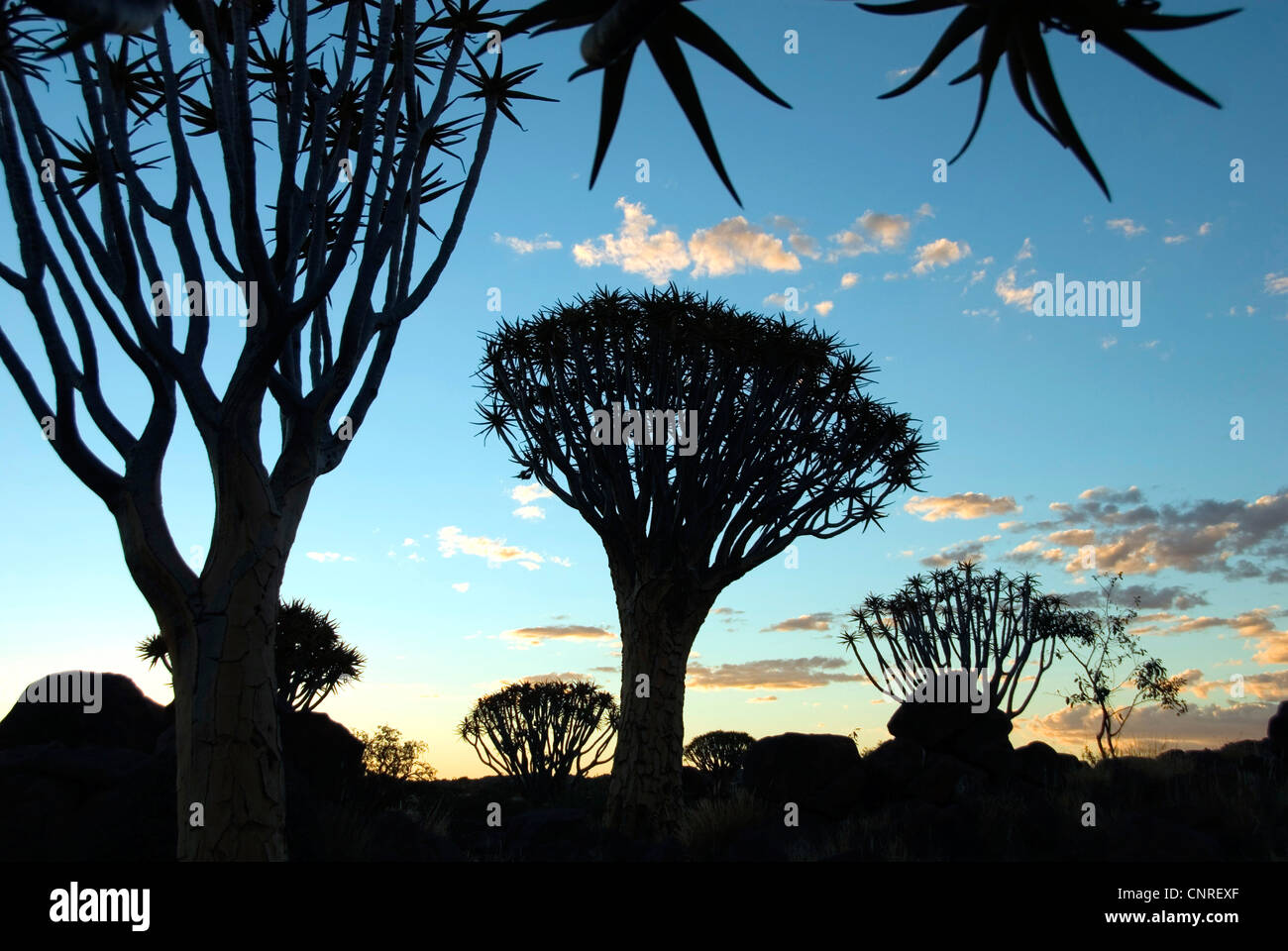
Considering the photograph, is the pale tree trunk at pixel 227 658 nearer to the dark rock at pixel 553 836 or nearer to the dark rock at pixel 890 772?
the dark rock at pixel 553 836

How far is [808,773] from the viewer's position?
49.7ft

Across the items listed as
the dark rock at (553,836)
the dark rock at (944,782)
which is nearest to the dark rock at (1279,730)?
the dark rock at (944,782)

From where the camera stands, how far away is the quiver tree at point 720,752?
74.6ft

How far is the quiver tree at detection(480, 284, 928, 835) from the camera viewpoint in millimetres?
13430

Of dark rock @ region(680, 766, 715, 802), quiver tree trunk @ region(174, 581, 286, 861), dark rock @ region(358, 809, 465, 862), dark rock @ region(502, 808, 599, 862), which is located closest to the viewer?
quiver tree trunk @ region(174, 581, 286, 861)

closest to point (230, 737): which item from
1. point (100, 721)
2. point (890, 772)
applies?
point (100, 721)

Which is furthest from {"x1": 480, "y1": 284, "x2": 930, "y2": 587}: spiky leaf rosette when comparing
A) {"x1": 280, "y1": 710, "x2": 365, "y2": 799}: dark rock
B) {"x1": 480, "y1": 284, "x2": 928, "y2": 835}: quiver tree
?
{"x1": 280, "y1": 710, "x2": 365, "y2": 799}: dark rock

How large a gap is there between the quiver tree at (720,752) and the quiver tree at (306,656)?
31.3 ft

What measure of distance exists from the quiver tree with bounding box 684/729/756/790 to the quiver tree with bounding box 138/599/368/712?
955cm

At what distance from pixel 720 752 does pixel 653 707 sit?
10559 millimetres

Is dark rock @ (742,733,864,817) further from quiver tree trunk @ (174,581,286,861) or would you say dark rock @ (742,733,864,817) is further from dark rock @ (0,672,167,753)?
quiver tree trunk @ (174,581,286,861)
